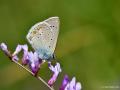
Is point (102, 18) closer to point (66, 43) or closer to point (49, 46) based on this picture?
point (66, 43)

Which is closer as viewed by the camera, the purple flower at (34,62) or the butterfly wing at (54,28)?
the purple flower at (34,62)

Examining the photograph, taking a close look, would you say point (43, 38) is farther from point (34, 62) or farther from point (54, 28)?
point (34, 62)

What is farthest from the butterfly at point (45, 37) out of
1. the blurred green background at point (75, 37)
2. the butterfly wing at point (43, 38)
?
the blurred green background at point (75, 37)

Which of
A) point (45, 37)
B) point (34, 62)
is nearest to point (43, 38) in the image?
point (45, 37)

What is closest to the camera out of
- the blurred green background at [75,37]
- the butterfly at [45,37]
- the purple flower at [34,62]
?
the purple flower at [34,62]

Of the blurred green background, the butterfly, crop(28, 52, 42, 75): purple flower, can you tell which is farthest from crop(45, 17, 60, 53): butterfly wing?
the blurred green background

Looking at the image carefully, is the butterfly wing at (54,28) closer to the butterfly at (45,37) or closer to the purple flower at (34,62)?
the butterfly at (45,37)

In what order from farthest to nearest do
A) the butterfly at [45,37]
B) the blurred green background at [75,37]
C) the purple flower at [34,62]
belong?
the blurred green background at [75,37] → the butterfly at [45,37] → the purple flower at [34,62]
